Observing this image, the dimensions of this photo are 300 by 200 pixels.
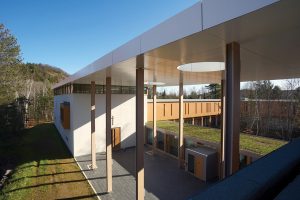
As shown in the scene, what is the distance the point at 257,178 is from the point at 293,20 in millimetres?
2118

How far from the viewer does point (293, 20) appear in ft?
8.22

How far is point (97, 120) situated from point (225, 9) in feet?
41.6

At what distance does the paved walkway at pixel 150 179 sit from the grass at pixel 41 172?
631 mm

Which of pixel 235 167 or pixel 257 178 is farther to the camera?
pixel 235 167

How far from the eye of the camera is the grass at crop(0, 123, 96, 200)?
26.8 feet

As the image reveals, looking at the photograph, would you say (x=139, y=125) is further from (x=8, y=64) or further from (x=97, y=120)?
(x=8, y=64)

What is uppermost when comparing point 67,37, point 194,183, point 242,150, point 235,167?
point 67,37

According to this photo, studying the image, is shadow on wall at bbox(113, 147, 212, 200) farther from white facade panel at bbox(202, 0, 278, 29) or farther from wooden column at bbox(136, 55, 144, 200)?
white facade panel at bbox(202, 0, 278, 29)

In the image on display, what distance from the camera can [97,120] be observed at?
1406cm

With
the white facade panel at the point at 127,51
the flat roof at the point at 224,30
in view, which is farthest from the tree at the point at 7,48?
the flat roof at the point at 224,30

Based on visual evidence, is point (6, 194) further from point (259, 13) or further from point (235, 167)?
point (259, 13)

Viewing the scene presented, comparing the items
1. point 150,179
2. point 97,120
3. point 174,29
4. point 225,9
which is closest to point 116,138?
point 97,120

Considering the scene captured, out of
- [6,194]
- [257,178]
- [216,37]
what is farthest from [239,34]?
[6,194]

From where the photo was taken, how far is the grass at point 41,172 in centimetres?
817
